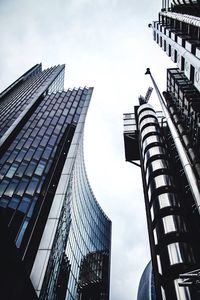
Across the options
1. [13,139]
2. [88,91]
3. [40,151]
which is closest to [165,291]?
[40,151]

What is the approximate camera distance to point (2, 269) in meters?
13.5

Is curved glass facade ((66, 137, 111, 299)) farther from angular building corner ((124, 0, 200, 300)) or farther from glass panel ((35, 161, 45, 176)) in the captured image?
angular building corner ((124, 0, 200, 300))

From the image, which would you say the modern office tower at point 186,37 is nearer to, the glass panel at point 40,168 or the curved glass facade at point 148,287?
the glass panel at point 40,168

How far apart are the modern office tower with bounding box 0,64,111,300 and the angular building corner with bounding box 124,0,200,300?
1024 centimetres

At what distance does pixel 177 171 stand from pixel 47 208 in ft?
56.8

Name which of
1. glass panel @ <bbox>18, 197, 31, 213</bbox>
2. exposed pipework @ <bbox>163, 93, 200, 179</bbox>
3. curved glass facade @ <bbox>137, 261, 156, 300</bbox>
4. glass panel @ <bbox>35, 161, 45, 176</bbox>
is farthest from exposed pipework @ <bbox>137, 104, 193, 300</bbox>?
curved glass facade @ <bbox>137, 261, 156, 300</bbox>

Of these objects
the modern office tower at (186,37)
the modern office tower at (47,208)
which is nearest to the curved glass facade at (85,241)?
the modern office tower at (47,208)

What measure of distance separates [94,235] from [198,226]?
63.0m

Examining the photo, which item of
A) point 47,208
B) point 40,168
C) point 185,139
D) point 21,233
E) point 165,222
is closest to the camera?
point 165,222

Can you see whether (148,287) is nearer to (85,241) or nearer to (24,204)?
(85,241)

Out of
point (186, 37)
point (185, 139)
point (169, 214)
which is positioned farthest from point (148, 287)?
point (186, 37)

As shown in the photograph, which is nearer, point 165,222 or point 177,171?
point 165,222

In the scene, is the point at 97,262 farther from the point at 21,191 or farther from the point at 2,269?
the point at 2,269

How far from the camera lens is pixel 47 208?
31578 millimetres
